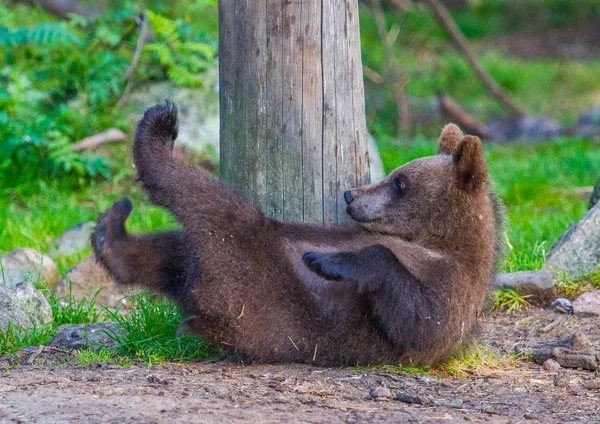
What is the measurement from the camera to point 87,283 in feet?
21.5

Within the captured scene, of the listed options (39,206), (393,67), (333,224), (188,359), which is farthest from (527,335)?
(393,67)

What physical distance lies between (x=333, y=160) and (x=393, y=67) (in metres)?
7.70

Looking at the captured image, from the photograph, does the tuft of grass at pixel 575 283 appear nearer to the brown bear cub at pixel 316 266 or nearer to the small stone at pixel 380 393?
the brown bear cub at pixel 316 266

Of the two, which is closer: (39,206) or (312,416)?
(312,416)

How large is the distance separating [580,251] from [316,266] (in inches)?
108

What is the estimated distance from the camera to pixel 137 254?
5016 mm

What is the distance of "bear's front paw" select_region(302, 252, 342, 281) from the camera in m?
4.69

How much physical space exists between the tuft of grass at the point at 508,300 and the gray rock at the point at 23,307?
3113 mm

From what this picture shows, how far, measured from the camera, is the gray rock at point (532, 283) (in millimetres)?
6371

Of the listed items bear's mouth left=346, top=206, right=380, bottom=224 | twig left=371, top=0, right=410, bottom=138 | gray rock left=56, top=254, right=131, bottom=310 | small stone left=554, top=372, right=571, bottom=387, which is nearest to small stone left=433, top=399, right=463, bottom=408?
small stone left=554, top=372, right=571, bottom=387

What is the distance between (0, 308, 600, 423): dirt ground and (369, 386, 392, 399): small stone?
0.03m

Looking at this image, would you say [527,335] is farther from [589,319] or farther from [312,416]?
[312,416]

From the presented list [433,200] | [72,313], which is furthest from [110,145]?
[433,200]

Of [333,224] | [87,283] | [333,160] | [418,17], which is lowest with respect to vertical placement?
[87,283]
